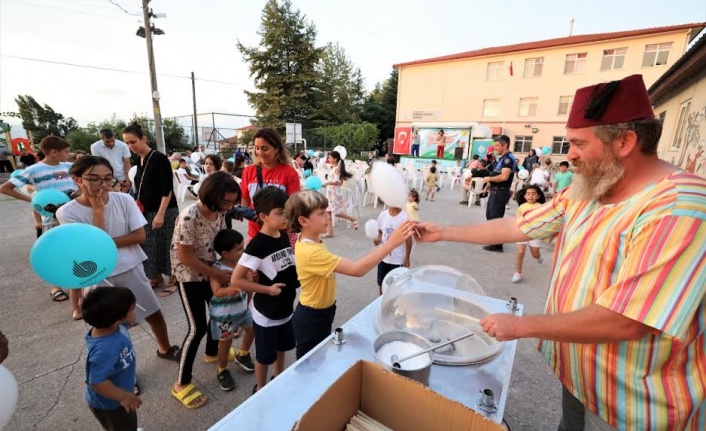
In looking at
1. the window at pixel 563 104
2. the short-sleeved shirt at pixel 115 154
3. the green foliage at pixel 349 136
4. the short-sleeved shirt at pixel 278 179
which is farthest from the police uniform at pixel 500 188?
the window at pixel 563 104

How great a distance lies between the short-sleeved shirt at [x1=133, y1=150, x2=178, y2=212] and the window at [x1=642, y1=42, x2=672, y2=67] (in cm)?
2823

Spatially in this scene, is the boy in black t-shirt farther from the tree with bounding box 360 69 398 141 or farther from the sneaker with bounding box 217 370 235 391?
the tree with bounding box 360 69 398 141

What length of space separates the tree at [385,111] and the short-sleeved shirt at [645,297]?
36.0 meters

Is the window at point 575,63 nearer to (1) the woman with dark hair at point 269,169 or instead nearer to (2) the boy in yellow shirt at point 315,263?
(1) the woman with dark hair at point 269,169

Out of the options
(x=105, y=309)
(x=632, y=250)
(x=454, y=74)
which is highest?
(x=454, y=74)

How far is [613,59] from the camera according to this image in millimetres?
20844

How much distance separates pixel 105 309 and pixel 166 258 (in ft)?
8.39

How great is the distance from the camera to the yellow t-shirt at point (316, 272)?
1.76 m

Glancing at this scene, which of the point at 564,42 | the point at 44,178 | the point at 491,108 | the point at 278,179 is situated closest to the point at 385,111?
the point at 491,108

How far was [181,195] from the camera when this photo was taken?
887cm

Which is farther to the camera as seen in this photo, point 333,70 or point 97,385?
point 333,70

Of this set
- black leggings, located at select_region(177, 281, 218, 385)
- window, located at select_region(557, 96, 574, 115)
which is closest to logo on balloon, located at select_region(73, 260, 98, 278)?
black leggings, located at select_region(177, 281, 218, 385)

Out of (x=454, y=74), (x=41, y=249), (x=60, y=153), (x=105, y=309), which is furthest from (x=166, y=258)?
(x=454, y=74)

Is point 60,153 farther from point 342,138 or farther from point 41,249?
point 342,138
